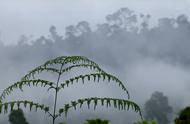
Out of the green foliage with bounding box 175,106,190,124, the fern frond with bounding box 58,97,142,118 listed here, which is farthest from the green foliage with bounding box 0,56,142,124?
the green foliage with bounding box 175,106,190,124

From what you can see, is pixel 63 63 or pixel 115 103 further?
pixel 63 63

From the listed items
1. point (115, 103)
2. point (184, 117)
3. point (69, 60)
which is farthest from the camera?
point (184, 117)

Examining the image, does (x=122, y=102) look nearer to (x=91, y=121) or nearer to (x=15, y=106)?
(x=91, y=121)

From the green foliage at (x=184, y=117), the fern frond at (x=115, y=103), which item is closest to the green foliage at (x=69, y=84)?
the fern frond at (x=115, y=103)

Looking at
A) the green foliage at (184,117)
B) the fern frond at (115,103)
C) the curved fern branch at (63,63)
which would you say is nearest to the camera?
the fern frond at (115,103)

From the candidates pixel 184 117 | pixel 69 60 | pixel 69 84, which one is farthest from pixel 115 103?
pixel 184 117

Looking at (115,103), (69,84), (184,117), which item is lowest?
(115,103)

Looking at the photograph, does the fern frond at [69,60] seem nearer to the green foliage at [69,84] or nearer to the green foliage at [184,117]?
the green foliage at [69,84]

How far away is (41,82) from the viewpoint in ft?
18.7

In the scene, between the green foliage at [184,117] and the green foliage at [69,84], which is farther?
the green foliage at [184,117]

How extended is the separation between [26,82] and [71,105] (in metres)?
0.44

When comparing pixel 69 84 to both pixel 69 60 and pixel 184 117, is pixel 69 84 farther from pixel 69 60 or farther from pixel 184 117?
pixel 184 117

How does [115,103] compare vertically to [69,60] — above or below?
below

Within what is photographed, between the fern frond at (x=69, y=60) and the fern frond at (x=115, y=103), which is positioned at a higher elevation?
the fern frond at (x=69, y=60)
